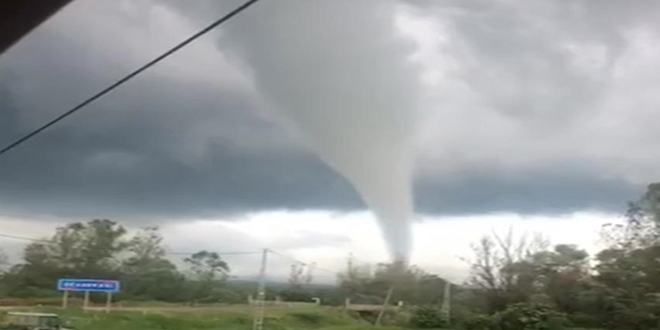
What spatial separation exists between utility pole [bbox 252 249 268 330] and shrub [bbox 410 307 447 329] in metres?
0.48

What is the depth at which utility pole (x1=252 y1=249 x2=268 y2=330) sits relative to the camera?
2.39m

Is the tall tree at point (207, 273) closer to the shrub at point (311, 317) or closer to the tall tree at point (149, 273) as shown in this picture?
the tall tree at point (149, 273)

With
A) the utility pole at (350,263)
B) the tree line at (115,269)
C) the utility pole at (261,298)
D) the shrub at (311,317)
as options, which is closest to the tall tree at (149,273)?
the tree line at (115,269)

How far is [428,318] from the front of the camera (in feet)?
7.26

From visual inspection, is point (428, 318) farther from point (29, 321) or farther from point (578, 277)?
point (29, 321)

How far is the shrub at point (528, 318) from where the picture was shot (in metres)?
2.03

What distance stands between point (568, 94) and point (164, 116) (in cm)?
110

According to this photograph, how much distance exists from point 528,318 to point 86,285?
1.32 m

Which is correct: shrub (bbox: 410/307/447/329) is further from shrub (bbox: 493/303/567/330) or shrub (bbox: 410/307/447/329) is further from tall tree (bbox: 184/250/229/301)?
tall tree (bbox: 184/250/229/301)

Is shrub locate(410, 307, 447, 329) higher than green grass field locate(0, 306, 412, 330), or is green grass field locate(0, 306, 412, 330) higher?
shrub locate(410, 307, 447, 329)

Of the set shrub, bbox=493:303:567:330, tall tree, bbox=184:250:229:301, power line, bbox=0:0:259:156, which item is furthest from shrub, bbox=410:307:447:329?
power line, bbox=0:0:259:156

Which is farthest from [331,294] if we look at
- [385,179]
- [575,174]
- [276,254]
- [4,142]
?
[4,142]

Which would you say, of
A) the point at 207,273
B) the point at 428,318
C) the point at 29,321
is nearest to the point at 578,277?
the point at 428,318

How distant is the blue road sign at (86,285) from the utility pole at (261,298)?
0.43 m
